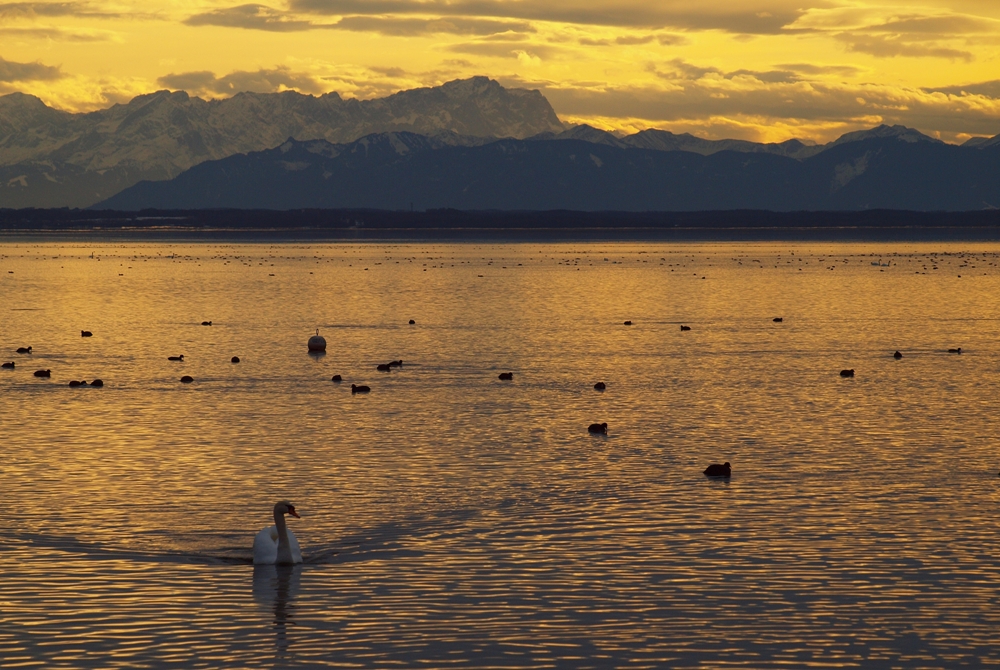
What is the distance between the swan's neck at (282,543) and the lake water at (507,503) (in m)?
0.33

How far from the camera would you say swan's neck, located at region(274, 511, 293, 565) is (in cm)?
2281

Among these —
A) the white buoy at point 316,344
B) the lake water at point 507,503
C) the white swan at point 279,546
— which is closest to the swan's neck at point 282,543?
the white swan at point 279,546

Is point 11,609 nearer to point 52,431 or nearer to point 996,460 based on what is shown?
point 52,431

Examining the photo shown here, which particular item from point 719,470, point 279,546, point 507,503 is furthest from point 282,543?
point 719,470

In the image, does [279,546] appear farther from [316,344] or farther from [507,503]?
[316,344]

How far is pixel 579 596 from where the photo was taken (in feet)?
68.7

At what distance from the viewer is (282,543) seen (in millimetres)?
22906

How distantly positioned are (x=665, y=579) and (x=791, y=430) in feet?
50.8

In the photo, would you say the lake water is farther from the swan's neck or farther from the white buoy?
the white buoy

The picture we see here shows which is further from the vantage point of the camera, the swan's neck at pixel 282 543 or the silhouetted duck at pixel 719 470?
the silhouetted duck at pixel 719 470

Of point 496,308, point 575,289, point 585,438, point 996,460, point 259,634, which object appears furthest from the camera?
point 575,289

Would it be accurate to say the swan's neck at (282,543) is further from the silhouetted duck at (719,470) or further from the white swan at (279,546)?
the silhouetted duck at (719,470)

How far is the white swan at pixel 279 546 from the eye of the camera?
2283 centimetres

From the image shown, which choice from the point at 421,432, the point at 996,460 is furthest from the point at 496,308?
the point at 996,460
